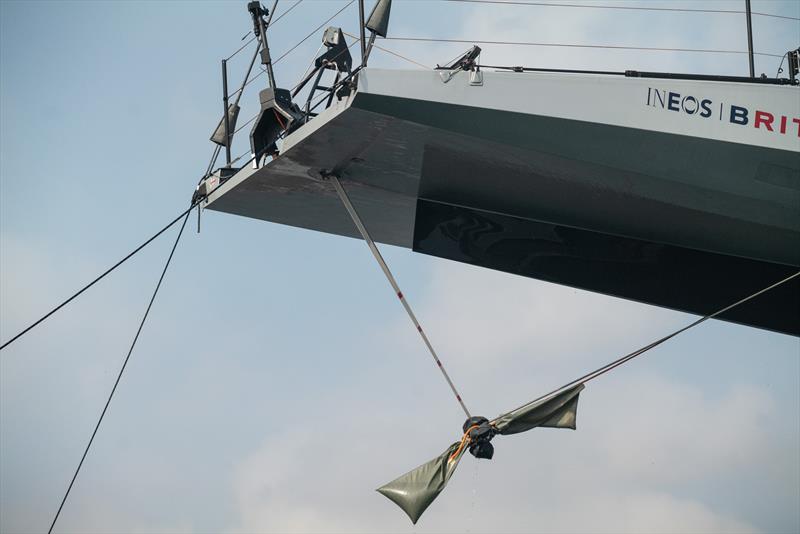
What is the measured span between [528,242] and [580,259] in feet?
2.77

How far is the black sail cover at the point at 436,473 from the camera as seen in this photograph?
11.2 m

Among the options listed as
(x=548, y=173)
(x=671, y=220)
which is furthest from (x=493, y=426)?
(x=671, y=220)

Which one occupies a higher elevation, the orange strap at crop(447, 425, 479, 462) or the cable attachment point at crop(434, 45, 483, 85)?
the cable attachment point at crop(434, 45, 483, 85)

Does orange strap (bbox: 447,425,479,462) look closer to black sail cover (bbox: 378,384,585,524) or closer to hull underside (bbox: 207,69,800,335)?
black sail cover (bbox: 378,384,585,524)

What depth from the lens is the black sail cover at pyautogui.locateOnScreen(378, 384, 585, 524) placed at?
11.2 metres

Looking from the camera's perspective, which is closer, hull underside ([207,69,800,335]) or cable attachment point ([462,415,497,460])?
cable attachment point ([462,415,497,460])

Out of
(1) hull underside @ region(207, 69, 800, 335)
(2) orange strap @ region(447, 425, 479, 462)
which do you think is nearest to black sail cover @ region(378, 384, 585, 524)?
(2) orange strap @ region(447, 425, 479, 462)

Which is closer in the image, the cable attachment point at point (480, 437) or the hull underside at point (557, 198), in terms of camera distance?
the cable attachment point at point (480, 437)

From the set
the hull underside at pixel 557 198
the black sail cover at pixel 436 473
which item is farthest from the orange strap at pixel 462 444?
the hull underside at pixel 557 198

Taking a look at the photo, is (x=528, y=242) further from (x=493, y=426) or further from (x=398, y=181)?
(x=493, y=426)

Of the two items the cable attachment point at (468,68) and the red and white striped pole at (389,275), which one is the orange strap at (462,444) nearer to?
the red and white striped pole at (389,275)

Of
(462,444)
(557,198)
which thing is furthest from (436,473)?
(557,198)

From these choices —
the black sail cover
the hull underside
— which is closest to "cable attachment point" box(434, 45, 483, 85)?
the hull underside

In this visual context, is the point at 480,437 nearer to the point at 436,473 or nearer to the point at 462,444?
the point at 462,444
